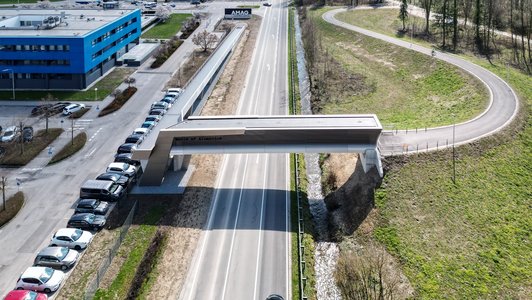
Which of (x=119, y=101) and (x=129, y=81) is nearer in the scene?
(x=119, y=101)

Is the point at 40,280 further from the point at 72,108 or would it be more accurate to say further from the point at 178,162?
the point at 72,108

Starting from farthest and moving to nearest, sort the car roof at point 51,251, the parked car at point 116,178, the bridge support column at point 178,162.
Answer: the bridge support column at point 178,162 → the parked car at point 116,178 → the car roof at point 51,251

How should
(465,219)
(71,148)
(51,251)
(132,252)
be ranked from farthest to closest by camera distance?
(71,148) < (465,219) < (132,252) < (51,251)

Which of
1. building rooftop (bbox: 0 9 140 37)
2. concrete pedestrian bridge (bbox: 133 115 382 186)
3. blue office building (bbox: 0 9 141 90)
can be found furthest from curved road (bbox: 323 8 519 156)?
building rooftop (bbox: 0 9 140 37)

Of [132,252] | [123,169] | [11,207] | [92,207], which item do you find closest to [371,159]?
[132,252]

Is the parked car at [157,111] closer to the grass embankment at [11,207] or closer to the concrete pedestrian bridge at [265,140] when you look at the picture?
the concrete pedestrian bridge at [265,140]

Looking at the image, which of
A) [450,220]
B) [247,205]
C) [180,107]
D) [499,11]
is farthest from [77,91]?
[499,11]

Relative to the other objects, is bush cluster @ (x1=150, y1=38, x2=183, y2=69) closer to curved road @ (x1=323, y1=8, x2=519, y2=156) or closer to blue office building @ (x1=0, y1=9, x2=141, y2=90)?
blue office building @ (x1=0, y1=9, x2=141, y2=90)

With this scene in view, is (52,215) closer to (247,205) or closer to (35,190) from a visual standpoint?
(35,190)

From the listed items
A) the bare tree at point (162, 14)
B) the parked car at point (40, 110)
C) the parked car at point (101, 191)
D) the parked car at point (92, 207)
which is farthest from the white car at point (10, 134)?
the bare tree at point (162, 14)
